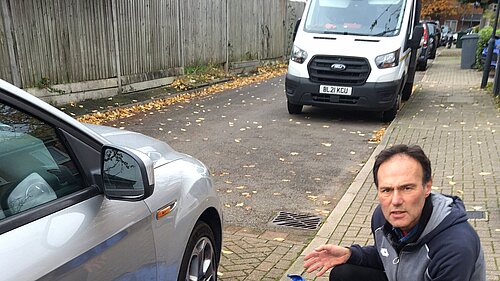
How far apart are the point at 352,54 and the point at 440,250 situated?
7.19 metres

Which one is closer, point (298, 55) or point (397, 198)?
point (397, 198)

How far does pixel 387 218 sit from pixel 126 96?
9591 mm

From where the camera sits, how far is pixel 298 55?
914cm

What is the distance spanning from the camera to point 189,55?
45.8ft

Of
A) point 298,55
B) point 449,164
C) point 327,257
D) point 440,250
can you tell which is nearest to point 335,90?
point 298,55

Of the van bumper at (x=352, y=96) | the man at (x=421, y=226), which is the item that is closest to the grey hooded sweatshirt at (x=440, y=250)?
the man at (x=421, y=226)

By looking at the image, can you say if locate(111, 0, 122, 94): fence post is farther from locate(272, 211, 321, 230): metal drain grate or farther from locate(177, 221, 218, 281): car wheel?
locate(177, 221, 218, 281): car wheel

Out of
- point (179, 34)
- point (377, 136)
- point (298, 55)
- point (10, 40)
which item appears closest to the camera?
point (377, 136)

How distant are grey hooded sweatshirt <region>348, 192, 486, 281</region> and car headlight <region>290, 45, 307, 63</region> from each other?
7.10 metres

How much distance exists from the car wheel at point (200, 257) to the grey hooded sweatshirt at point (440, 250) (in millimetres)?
1057

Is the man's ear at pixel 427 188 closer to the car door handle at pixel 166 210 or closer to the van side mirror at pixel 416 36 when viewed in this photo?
the car door handle at pixel 166 210

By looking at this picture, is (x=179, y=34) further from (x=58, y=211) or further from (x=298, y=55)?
(x=58, y=211)

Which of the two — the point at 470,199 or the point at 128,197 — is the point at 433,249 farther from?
the point at 470,199

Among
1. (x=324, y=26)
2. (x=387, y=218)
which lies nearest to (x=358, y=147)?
(x=324, y=26)
